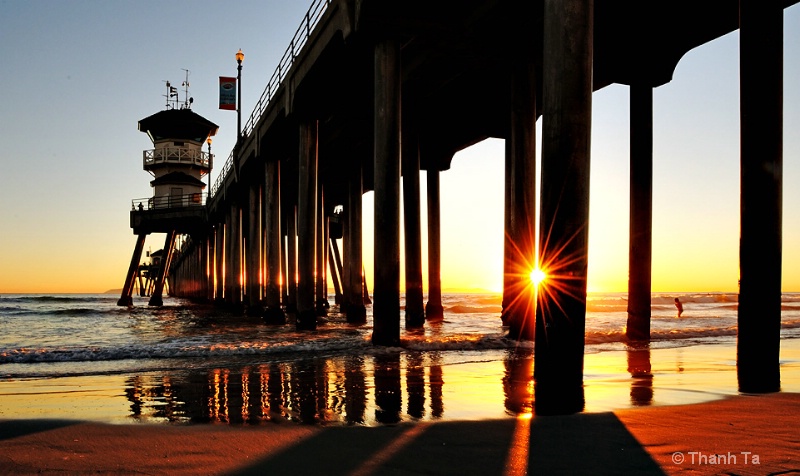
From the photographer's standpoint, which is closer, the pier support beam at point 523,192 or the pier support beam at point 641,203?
the pier support beam at point 641,203

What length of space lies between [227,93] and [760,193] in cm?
3371

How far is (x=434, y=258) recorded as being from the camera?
2406 cm

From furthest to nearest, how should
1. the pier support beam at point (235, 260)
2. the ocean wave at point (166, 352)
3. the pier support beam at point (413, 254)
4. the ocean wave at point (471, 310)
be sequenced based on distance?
the ocean wave at point (471, 310) → the pier support beam at point (235, 260) → the pier support beam at point (413, 254) → the ocean wave at point (166, 352)

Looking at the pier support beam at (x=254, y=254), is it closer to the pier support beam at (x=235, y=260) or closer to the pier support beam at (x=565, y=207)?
the pier support beam at (x=235, y=260)

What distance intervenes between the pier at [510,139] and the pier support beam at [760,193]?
0.02 m

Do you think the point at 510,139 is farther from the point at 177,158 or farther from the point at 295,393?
the point at 177,158

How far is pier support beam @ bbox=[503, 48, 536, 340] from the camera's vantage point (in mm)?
14992

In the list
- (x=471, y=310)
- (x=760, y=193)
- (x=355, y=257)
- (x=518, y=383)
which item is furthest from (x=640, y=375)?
(x=471, y=310)

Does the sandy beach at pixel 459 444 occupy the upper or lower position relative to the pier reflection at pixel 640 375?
upper

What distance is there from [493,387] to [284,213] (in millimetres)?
40918

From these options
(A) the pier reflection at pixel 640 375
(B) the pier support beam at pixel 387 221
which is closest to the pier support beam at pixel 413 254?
(B) the pier support beam at pixel 387 221

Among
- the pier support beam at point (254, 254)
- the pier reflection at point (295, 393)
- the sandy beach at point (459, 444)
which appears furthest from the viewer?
the pier support beam at point (254, 254)

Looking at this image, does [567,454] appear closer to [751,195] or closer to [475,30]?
[751,195]

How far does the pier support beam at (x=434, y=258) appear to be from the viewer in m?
24.0
